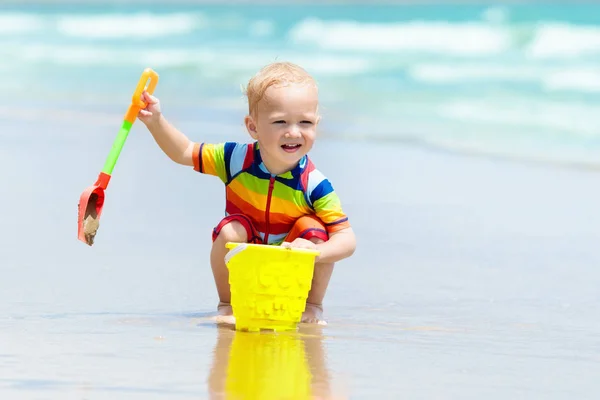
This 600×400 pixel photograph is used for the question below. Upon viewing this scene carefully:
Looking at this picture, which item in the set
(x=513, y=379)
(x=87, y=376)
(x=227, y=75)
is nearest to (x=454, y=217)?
(x=513, y=379)

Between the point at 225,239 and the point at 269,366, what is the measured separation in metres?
0.84

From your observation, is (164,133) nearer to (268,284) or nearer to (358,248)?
(268,284)

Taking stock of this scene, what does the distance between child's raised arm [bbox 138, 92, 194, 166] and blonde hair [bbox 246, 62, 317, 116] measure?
30 centimetres

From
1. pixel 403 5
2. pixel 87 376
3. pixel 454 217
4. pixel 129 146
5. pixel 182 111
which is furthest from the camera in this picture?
pixel 403 5

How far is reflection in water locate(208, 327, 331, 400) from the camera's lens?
264cm

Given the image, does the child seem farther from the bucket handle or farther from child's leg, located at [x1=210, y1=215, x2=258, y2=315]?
the bucket handle

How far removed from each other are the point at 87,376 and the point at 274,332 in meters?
0.83

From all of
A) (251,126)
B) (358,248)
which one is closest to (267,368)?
Answer: (251,126)

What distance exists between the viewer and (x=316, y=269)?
3.76m

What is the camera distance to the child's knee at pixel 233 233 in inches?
145

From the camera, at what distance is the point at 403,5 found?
26188 millimetres

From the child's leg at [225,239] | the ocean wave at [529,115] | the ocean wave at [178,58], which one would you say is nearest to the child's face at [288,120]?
the child's leg at [225,239]

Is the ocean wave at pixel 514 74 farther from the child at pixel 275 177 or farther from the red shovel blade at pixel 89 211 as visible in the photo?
the red shovel blade at pixel 89 211

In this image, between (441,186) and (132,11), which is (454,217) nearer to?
(441,186)
